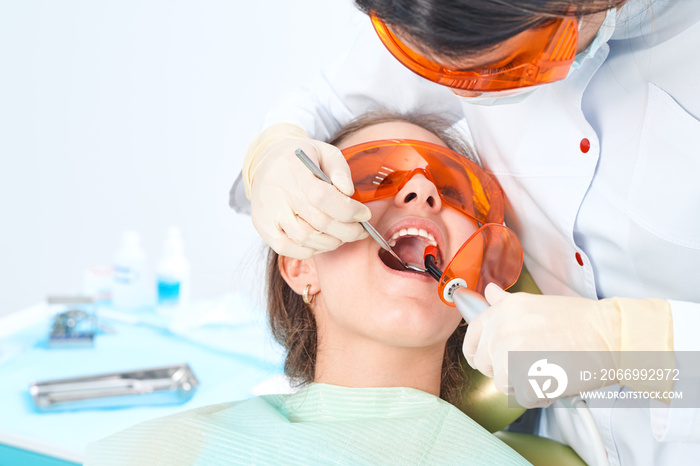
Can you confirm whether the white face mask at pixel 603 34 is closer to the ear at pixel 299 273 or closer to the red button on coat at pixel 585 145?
the red button on coat at pixel 585 145

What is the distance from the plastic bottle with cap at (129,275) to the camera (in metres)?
2.23

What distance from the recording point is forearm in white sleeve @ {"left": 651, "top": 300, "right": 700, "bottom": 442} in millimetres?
827

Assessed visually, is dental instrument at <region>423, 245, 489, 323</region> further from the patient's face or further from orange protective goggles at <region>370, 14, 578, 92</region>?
orange protective goggles at <region>370, 14, 578, 92</region>

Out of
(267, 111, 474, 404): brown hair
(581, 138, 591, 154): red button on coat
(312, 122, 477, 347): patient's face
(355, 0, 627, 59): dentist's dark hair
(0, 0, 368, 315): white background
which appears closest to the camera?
(355, 0, 627, 59): dentist's dark hair

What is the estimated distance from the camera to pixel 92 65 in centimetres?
334

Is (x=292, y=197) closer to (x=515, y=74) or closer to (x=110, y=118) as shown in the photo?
(x=515, y=74)

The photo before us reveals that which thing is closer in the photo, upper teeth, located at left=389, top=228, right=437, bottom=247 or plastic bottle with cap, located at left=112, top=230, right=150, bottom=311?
upper teeth, located at left=389, top=228, right=437, bottom=247

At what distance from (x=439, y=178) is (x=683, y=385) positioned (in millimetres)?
674

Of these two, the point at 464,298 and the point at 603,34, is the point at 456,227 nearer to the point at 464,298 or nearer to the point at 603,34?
the point at 464,298

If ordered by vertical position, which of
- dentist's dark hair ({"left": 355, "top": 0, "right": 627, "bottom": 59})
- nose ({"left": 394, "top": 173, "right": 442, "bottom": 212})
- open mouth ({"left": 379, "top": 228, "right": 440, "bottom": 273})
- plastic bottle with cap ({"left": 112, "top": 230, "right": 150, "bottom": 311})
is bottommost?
plastic bottle with cap ({"left": 112, "top": 230, "right": 150, "bottom": 311})

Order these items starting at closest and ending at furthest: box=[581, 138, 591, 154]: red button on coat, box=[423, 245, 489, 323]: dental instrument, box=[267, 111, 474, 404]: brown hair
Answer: box=[423, 245, 489, 323]: dental instrument → box=[581, 138, 591, 154]: red button on coat → box=[267, 111, 474, 404]: brown hair

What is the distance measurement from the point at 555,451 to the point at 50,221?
3.13 m

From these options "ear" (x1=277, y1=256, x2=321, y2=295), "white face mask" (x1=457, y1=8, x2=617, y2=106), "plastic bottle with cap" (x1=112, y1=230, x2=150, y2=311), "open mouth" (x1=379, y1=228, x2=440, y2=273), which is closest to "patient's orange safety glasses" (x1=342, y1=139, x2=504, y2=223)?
"open mouth" (x1=379, y1=228, x2=440, y2=273)

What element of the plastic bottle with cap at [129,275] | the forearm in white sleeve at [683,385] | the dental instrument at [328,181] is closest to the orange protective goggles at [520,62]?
the dental instrument at [328,181]
